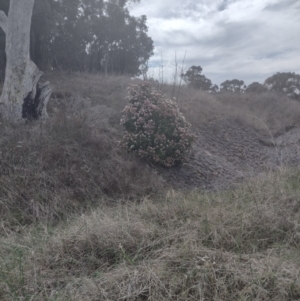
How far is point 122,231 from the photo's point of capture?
4316 mm

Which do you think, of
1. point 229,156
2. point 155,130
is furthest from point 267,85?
point 155,130

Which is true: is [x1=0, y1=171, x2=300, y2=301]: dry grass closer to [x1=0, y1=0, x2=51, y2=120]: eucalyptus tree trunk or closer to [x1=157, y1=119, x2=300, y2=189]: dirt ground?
[x1=157, y1=119, x2=300, y2=189]: dirt ground

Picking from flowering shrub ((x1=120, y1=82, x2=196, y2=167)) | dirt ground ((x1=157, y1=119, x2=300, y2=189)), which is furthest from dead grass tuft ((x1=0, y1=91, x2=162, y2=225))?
dirt ground ((x1=157, y1=119, x2=300, y2=189))

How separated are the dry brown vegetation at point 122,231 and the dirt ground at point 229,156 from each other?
3.18 feet

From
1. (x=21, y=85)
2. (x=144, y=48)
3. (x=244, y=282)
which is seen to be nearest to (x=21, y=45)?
(x=21, y=85)

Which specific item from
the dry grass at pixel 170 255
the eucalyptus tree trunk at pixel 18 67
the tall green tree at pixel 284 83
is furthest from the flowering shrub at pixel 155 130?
the tall green tree at pixel 284 83

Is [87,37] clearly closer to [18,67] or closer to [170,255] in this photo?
[18,67]

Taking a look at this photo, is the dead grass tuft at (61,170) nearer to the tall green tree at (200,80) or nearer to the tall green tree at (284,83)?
the tall green tree at (200,80)

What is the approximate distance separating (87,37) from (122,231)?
814 inches

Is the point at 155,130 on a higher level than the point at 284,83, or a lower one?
lower

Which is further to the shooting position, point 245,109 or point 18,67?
point 245,109

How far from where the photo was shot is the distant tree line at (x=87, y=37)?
19297 millimetres

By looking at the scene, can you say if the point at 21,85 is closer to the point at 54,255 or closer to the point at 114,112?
the point at 114,112

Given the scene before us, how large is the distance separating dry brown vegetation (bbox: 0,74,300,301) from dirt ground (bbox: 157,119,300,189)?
970 mm
